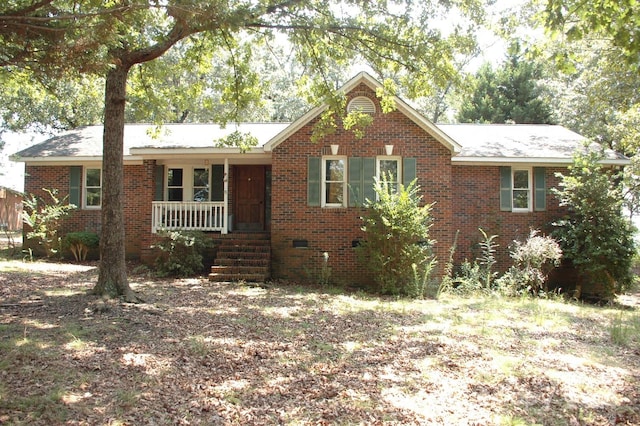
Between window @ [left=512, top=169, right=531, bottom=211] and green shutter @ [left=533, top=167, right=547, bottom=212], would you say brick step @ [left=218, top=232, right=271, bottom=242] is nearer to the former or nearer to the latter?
window @ [left=512, top=169, right=531, bottom=211]

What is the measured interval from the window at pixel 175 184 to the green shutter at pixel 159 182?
1.56 ft

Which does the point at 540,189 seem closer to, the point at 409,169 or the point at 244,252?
the point at 409,169

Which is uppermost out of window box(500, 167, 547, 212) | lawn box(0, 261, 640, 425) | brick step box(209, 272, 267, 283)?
window box(500, 167, 547, 212)

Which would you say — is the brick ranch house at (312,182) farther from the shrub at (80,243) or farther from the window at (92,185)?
the shrub at (80,243)

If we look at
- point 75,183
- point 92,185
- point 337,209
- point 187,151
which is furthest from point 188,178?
point 337,209

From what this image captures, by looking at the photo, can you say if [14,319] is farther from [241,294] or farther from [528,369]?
[528,369]

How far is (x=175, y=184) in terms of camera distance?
15.9 m

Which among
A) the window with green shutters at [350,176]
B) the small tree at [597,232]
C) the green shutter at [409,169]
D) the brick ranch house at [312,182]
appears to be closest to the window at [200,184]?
the brick ranch house at [312,182]

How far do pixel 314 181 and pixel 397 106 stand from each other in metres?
3.15

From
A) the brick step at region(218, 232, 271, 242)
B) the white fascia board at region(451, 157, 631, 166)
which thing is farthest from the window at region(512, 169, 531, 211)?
the brick step at region(218, 232, 271, 242)

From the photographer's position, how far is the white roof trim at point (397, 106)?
13.0m

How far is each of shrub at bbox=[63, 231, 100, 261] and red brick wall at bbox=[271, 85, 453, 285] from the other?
6.31 meters

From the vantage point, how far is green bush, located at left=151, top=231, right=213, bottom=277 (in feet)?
42.4

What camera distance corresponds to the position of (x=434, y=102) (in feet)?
119
